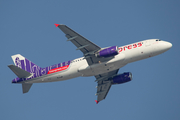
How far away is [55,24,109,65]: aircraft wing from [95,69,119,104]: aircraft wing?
10.0 meters

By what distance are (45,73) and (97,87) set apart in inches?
616

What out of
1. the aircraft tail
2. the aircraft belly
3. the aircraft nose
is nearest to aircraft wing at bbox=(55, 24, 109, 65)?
the aircraft belly

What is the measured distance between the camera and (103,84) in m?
66.9

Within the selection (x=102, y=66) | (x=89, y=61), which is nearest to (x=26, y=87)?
(x=89, y=61)

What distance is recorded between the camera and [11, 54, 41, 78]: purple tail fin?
199ft

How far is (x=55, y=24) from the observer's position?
4825 centimetres

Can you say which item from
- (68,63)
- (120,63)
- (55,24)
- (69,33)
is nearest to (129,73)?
(120,63)

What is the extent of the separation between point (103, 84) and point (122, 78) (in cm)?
600

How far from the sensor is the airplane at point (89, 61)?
177 ft

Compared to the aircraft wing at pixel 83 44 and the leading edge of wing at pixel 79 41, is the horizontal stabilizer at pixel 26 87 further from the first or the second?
the leading edge of wing at pixel 79 41

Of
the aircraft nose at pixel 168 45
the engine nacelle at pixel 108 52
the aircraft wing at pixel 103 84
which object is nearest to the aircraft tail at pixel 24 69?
the aircraft wing at pixel 103 84

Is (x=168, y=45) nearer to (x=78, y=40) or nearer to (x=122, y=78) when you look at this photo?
(x=122, y=78)

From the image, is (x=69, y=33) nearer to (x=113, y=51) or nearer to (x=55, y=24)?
(x=55, y=24)

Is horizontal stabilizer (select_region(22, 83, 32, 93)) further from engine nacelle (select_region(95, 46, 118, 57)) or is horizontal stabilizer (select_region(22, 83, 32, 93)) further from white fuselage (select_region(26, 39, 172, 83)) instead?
engine nacelle (select_region(95, 46, 118, 57))
